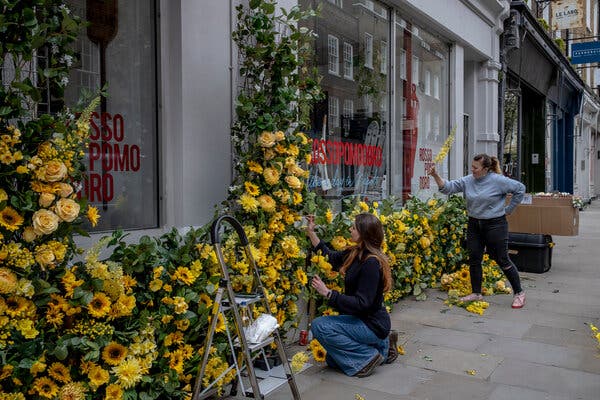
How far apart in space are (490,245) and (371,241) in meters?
2.95

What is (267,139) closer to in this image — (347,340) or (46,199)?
(347,340)

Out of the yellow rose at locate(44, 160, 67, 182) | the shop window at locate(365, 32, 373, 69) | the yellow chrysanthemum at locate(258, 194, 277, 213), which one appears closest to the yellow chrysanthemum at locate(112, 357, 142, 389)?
the yellow rose at locate(44, 160, 67, 182)

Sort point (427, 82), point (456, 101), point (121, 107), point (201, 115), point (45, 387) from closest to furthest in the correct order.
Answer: point (45, 387), point (121, 107), point (201, 115), point (427, 82), point (456, 101)

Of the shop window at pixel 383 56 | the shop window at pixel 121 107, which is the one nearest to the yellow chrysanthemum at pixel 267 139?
the shop window at pixel 121 107

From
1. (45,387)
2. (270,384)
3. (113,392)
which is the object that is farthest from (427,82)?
(45,387)

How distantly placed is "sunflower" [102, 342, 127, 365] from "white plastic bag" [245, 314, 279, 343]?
2.27ft

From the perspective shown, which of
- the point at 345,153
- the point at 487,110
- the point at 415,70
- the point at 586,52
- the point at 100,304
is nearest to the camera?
the point at 100,304

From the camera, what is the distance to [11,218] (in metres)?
2.81

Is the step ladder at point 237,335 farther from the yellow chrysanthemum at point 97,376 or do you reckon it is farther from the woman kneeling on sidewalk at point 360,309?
the woman kneeling on sidewalk at point 360,309

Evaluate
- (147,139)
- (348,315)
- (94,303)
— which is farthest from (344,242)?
(94,303)

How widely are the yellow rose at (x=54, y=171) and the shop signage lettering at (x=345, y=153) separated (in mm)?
3728

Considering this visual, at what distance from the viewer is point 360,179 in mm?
7562

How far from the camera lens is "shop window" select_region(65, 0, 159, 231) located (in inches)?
159

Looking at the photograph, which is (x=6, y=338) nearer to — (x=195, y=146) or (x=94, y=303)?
(x=94, y=303)
